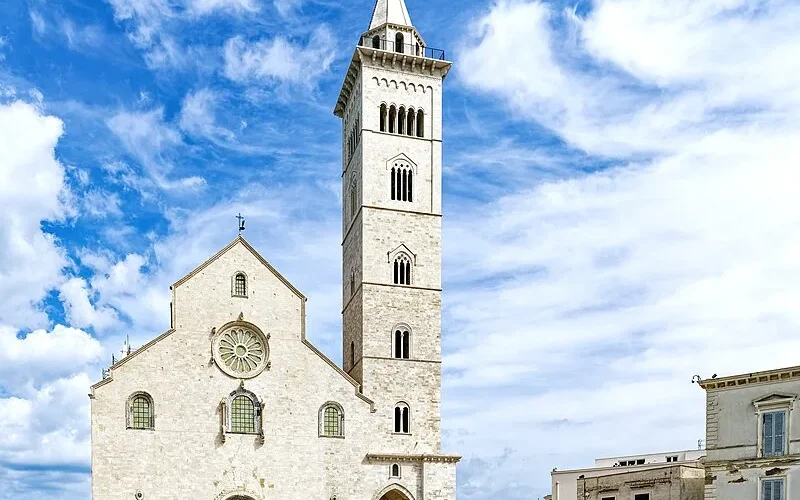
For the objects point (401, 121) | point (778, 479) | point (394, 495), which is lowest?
point (394, 495)

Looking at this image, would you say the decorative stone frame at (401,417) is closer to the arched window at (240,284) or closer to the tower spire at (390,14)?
the arched window at (240,284)

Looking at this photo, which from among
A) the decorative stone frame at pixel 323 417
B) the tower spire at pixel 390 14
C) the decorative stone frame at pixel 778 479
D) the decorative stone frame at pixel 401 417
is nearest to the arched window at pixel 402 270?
the decorative stone frame at pixel 401 417

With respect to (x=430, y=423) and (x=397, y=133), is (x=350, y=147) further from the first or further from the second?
(x=430, y=423)

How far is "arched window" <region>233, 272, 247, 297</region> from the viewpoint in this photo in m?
48.3

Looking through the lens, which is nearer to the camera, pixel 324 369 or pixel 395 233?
pixel 324 369

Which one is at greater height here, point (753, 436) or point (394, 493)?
point (753, 436)

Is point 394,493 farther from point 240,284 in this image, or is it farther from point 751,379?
point 751,379

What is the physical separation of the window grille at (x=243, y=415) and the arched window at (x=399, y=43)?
931 inches

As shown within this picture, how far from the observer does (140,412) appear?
45438 mm

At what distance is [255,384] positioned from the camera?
47.7m

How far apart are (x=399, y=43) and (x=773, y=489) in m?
33.3

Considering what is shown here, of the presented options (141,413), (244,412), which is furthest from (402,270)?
(141,413)

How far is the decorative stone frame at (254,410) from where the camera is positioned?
46.5m

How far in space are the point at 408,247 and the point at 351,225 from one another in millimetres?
4677
